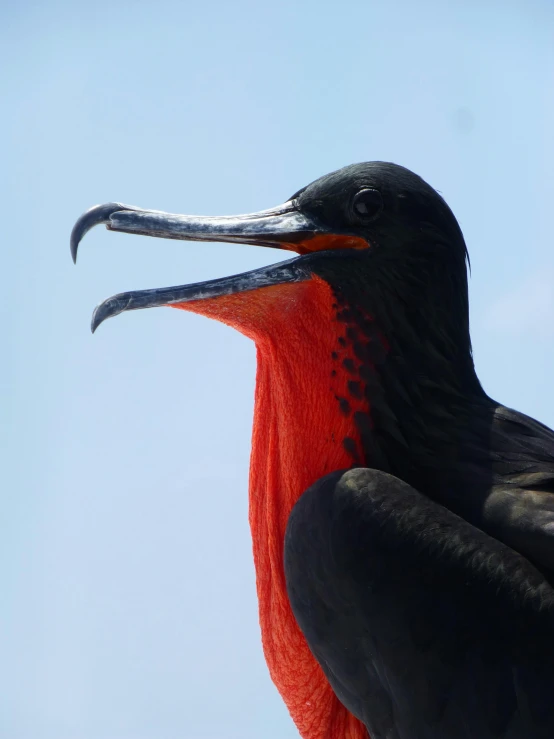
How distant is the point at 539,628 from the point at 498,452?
644mm

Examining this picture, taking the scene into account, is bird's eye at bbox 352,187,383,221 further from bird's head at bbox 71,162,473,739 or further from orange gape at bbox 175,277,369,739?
orange gape at bbox 175,277,369,739

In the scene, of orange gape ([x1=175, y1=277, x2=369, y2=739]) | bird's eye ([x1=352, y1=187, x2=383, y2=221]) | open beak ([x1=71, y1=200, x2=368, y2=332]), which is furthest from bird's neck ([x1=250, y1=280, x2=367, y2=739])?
bird's eye ([x1=352, y1=187, x2=383, y2=221])

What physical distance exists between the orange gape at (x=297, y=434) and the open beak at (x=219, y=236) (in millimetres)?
43

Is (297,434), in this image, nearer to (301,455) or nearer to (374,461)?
(301,455)

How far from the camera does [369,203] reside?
3760 millimetres

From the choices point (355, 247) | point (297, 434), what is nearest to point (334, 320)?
point (355, 247)

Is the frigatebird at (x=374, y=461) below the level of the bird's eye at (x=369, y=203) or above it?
below

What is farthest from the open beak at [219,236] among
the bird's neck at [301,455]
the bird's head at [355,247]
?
the bird's neck at [301,455]

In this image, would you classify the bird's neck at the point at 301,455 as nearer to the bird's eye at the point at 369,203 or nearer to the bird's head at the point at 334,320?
the bird's head at the point at 334,320

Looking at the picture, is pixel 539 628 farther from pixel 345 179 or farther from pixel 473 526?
pixel 345 179

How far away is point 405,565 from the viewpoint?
3.24m

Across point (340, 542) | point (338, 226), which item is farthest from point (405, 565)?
point (338, 226)

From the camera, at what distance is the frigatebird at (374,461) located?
127 inches

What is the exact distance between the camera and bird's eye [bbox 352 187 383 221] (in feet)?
12.3
